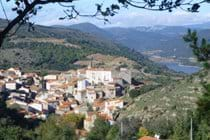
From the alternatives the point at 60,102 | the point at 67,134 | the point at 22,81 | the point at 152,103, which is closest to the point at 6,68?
the point at 22,81

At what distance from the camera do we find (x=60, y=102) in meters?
54.9

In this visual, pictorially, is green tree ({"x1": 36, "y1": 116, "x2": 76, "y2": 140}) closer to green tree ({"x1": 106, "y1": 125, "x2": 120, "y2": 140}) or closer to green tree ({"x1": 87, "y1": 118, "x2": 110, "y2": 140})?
green tree ({"x1": 87, "y1": 118, "x2": 110, "y2": 140})

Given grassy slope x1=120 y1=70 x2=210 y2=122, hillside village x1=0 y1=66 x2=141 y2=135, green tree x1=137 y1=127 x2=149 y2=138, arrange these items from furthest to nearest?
hillside village x1=0 y1=66 x2=141 y2=135 → grassy slope x1=120 y1=70 x2=210 y2=122 → green tree x1=137 y1=127 x2=149 y2=138

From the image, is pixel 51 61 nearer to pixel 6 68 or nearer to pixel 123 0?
pixel 6 68

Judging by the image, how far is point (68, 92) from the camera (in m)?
62.6

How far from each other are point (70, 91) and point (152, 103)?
23.4m

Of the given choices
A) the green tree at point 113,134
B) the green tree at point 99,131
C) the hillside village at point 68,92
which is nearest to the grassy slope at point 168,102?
the hillside village at point 68,92

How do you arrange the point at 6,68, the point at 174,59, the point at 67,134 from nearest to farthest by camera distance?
1. the point at 67,134
2. the point at 6,68
3. the point at 174,59

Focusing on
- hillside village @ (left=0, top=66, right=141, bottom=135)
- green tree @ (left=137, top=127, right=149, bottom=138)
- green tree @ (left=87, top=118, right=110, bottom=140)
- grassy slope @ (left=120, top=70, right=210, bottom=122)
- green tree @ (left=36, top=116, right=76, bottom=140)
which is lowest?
hillside village @ (left=0, top=66, right=141, bottom=135)

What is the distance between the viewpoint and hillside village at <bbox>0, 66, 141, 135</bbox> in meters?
48.7

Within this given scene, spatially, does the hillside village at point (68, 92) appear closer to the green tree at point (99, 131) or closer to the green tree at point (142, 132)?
the green tree at point (99, 131)

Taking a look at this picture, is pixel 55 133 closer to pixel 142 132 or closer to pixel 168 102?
pixel 142 132

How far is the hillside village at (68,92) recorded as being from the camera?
48.7 metres

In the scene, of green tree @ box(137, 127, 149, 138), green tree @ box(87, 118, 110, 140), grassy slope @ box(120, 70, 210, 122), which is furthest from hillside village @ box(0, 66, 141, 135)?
green tree @ box(137, 127, 149, 138)
